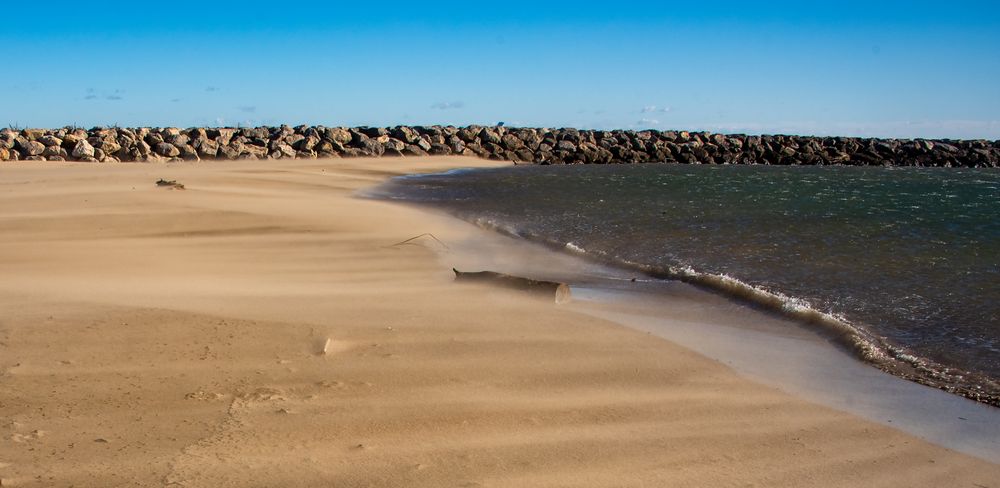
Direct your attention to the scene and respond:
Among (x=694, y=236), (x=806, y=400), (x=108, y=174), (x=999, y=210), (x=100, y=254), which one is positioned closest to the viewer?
(x=806, y=400)

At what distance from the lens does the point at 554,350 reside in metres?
5.20

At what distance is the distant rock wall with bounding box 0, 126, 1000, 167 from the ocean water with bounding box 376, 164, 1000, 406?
30.7ft

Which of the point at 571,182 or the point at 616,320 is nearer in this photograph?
the point at 616,320

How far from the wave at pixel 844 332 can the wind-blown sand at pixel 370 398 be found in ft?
3.72

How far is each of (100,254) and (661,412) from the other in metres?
6.19

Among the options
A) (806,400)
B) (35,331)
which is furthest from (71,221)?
(806,400)

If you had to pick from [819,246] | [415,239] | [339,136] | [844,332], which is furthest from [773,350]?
A: [339,136]

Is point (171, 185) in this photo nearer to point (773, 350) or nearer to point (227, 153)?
point (773, 350)

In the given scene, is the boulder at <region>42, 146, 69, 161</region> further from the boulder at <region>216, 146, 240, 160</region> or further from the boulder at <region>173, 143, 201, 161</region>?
the boulder at <region>216, 146, 240, 160</region>

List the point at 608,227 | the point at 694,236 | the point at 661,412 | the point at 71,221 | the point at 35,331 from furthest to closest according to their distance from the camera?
1. the point at 608,227
2. the point at 694,236
3. the point at 71,221
4. the point at 35,331
5. the point at 661,412

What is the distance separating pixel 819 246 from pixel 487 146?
26.5m

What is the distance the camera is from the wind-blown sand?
332 cm

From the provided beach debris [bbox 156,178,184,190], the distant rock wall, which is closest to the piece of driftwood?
beach debris [bbox 156,178,184,190]

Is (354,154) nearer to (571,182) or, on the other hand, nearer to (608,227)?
(571,182)
